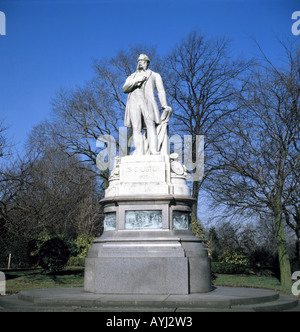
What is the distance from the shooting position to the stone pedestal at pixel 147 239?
8.73 meters

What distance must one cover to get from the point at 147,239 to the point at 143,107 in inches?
156

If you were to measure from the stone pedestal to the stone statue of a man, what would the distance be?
32.1 inches

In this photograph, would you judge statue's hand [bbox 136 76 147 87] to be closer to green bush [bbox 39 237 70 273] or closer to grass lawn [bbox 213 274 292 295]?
grass lawn [bbox 213 274 292 295]

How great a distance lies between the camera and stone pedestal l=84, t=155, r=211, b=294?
8.73 m

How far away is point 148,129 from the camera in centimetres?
1103

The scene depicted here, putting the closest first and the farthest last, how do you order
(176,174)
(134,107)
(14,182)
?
(176,174) → (134,107) → (14,182)

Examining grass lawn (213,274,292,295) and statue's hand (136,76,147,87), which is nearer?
statue's hand (136,76,147,87)

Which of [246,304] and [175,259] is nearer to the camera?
[246,304]

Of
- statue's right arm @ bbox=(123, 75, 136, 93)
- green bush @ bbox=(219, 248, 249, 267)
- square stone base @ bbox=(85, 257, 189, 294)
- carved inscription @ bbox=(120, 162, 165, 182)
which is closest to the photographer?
square stone base @ bbox=(85, 257, 189, 294)

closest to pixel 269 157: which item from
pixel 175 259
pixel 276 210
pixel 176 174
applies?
pixel 276 210

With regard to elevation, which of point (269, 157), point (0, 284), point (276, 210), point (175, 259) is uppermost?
point (269, 157)

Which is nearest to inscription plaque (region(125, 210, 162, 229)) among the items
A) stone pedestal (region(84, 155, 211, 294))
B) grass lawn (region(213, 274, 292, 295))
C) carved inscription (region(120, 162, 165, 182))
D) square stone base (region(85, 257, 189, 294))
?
stone pedestal (region(84, 155, 211, 294))

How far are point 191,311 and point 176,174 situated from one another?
428 centimetres
